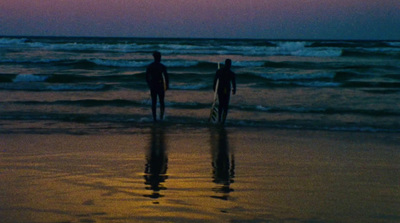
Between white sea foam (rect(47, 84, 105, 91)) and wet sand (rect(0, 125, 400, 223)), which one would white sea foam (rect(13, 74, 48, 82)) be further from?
wet sand (rect(0, 125, 400, 223))

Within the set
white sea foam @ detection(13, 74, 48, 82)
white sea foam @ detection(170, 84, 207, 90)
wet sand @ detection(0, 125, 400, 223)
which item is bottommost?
wet sand @ detection(0, 125, 400, 223)

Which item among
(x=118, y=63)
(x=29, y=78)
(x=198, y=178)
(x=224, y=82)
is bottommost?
(x=198, y=178)

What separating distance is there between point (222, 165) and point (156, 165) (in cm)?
84

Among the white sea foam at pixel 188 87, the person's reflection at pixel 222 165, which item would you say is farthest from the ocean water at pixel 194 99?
the person's reflection at pixel 222 165

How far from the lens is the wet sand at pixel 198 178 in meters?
4.41

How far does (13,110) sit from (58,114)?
130 centimetres

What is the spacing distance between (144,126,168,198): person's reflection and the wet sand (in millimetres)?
13

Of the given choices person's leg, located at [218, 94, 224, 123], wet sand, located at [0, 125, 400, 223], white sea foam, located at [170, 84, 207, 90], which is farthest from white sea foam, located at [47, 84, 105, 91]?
wet sand, located at [0, 125, 400, 223]

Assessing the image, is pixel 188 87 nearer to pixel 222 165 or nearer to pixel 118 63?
pixel 118 63

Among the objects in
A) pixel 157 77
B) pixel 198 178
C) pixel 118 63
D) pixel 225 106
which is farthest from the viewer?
pixel 118 63

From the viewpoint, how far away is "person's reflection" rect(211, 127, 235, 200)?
5250 mm

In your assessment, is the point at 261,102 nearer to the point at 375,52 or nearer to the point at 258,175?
the point at 258,175

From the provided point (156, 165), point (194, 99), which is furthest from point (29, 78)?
point (156, 165)

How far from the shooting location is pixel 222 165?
661cm
